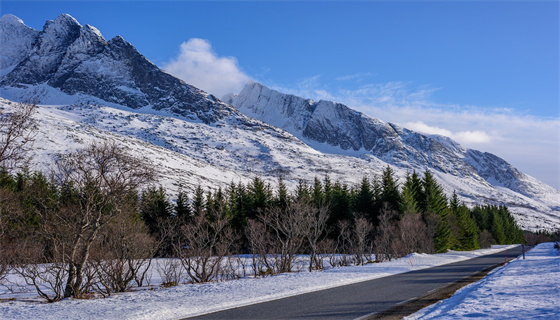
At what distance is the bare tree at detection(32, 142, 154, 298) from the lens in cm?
1512

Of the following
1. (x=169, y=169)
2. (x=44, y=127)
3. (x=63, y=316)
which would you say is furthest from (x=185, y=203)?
(x=44, y=127)

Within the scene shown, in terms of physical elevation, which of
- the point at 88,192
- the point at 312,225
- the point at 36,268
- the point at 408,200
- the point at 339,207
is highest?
the point at 408,200

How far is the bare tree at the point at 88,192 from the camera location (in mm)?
15125

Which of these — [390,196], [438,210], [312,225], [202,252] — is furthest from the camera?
[438,210]

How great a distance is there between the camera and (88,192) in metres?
15.5

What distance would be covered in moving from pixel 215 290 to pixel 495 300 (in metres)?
10.7

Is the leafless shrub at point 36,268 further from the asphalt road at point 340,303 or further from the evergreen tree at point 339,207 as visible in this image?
the evergreen tree at point 339,207

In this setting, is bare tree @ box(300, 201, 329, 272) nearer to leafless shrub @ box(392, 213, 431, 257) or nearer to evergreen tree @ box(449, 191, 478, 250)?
leafless shrub @ box(392, 213, 431, 257)

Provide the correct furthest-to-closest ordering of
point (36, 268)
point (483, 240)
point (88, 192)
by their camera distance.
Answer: point (483, 240) < point (36, 268) < point (88, 192)

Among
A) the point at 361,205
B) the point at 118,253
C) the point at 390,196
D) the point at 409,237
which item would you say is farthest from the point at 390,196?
the point at 118,253

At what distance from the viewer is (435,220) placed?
4709 cm

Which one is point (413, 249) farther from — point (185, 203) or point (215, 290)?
point (185, 203)

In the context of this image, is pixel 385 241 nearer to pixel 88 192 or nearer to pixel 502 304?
pixel 502 304

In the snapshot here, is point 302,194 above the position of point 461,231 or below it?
above
